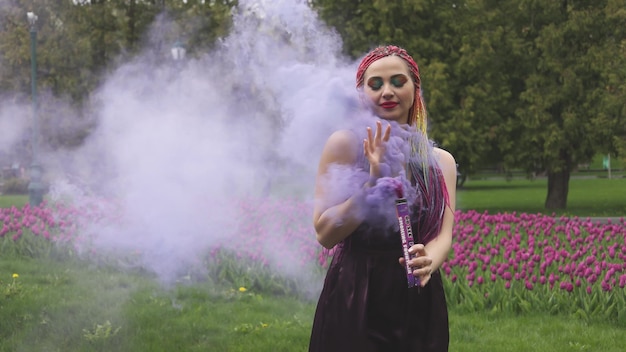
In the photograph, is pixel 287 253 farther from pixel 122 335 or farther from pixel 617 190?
pixel 617 190

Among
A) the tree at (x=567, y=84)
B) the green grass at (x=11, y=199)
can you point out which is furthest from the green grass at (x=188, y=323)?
the tree at (x=567, y=84)

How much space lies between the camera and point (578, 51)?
63.9 feet

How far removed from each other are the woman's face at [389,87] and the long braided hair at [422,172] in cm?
4

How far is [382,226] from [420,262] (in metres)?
0.27

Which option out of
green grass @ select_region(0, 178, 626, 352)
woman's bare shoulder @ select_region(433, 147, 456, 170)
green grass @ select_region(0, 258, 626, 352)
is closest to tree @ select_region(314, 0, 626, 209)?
green grass @ select_region(0, 178, 626, 352)

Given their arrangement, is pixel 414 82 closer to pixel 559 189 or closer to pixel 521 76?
pixel 521 76

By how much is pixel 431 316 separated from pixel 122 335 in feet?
11.5

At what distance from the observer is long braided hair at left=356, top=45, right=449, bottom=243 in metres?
2.88

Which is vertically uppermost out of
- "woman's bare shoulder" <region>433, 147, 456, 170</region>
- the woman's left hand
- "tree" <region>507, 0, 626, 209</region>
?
"tree" <region>507, 0, 626, 209</region>

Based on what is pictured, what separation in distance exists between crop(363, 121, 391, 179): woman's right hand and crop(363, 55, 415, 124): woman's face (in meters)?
0.25

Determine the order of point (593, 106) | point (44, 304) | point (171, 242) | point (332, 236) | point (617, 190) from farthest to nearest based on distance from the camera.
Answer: point (617, 190) → point (593, 106) → point (171, 242) → point (44, 304) → point (332, 236)

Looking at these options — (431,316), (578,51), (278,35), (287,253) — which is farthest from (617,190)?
(431,316)

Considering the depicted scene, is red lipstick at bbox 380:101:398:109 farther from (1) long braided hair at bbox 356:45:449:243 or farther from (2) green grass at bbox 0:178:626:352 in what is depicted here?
(2) green grass at bbox 0:178:626:352

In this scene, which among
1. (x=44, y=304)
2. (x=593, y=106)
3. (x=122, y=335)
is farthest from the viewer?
(x=593, y=106)
